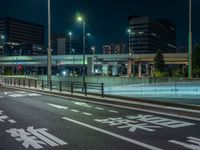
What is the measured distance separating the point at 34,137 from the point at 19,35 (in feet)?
512

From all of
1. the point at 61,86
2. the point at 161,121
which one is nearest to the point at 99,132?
the point at 161,121

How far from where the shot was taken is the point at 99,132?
9.41m

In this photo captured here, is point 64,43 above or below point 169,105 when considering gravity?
above

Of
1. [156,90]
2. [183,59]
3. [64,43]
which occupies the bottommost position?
[156,90]

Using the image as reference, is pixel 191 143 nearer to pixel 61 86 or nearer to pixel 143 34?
pixel 61 86

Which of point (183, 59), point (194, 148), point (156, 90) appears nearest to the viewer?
point (194, 148)

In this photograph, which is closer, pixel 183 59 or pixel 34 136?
pixel 34 136

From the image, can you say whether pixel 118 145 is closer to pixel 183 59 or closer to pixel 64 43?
pixel 183 59

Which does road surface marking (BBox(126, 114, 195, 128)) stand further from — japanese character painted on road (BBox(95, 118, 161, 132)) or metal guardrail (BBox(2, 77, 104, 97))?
metal guardrail (BBox(2, 77, 104, 97))

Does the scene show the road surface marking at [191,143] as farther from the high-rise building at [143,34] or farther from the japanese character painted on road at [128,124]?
the high-rise building at [143,34]

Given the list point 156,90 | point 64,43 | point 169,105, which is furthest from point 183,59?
point 64,43

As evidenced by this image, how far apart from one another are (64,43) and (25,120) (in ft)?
586

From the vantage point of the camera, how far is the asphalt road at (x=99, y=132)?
771 cm

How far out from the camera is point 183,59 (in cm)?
8881
